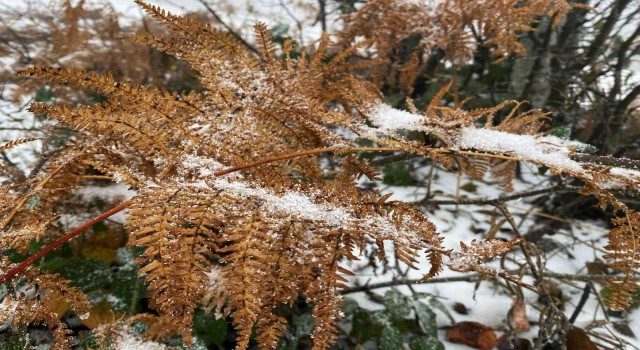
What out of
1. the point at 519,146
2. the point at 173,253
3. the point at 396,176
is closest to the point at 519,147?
the point at 519,146

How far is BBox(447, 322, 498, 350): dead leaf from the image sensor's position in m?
1.40

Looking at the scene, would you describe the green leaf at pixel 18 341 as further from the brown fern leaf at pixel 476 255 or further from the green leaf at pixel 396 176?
the green leaf at pixel 396 176

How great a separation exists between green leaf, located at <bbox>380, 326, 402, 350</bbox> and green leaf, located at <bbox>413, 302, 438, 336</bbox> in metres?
0.11

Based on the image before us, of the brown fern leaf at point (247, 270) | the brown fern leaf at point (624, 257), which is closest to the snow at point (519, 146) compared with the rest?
the brown fern leaf at point (624, 257)

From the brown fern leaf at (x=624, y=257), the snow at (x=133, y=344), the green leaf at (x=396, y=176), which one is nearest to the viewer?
the brown fern leaf at (x=624, y=257)

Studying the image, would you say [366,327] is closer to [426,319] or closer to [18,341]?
[426,319]

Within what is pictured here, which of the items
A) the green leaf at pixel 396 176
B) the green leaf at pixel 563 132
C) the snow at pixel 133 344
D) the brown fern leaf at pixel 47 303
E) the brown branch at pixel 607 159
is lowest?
the snow at pixel 133 344

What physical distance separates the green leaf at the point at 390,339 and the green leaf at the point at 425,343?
0.16 feet

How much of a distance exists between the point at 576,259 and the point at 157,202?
1.97m

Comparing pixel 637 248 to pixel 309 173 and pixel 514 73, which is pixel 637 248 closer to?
pixel 309 173

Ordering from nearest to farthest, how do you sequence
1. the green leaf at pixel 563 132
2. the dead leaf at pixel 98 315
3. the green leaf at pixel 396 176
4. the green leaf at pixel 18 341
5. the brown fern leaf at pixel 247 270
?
the brown fern leaf at pixel 247 270, the green leaf at pixel 18 341, the dead leaf at pixel 98 315, the green leaf at pixel 563 132, the green leaf at pixel 396 176

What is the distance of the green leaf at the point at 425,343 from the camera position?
1.27 meters

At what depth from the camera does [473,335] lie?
4.68 feet

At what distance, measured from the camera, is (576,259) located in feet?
6.26
